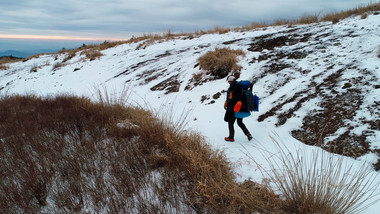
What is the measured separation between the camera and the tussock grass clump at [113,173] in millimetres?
1901

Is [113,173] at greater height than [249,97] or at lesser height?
lesser

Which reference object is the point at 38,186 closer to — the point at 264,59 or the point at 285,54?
the point at 264,59

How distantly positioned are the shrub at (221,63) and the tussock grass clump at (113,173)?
11.9ft

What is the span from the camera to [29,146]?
108 inches

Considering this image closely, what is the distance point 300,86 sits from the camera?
14.7ft

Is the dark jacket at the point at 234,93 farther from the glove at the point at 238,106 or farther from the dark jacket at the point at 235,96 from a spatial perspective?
the glove at the point at 238,106

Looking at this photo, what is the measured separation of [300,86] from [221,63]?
2.56m

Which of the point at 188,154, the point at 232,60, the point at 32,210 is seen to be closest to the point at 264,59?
the point at 232,60

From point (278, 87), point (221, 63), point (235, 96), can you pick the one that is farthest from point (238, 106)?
point (221, 63)

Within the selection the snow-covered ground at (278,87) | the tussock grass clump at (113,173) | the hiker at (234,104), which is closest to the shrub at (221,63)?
the snow-covered ground at (278,87)

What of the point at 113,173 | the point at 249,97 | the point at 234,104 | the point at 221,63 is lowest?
the point at 113,173

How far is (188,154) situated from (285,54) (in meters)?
5.33

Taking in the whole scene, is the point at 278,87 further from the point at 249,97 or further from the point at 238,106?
the point at 238,106

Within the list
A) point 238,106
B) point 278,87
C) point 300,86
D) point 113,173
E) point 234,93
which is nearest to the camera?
point 113,173
